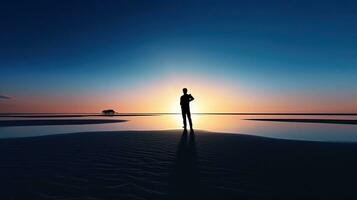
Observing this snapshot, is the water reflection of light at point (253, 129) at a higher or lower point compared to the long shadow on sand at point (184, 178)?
higher

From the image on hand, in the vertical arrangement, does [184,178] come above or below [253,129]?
below

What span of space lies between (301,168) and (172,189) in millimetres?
3930

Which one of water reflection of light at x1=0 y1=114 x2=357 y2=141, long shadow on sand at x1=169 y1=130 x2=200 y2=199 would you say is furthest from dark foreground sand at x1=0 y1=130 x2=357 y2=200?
water reflection of light at x1=0 y1=114 x2=357 y2=141

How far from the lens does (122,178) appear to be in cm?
606

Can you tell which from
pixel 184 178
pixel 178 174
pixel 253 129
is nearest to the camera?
pixel 184 178

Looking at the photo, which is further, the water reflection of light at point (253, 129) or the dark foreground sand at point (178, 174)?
the water reflection of light at point (253, 129)

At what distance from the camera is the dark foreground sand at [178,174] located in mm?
5023

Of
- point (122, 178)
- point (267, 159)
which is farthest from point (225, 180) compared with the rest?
point (267, 159)

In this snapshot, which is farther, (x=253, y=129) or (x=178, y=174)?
(x=253, y=129)

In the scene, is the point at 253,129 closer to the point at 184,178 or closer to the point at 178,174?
the point at 178,174

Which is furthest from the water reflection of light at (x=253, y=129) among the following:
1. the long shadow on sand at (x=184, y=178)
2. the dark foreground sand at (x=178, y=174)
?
the long shadow on sand at (x=184, y=178)

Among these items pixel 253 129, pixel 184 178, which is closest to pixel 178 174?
pixel 184 178

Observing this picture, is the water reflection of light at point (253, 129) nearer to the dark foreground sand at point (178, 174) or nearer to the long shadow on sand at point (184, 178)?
the dark foreground sand at point (178, 174)

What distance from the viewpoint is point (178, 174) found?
21.1ft
